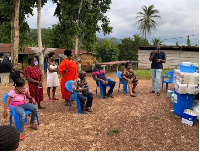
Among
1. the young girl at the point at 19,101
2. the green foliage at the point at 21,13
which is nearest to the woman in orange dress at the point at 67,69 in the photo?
the young girl at the point at 19,101

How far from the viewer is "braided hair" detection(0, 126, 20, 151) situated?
1476mm

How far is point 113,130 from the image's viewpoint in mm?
4090

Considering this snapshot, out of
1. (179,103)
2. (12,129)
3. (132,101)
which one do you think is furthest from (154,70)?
(12,129)

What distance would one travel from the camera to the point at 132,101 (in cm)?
613

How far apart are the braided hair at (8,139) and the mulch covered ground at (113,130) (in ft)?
6.82

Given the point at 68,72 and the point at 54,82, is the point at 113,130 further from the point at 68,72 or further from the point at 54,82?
the point at 54,82

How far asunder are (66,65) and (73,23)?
918 centimetres

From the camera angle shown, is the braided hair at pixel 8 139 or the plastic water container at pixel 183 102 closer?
the braided hair at pixel 8 139

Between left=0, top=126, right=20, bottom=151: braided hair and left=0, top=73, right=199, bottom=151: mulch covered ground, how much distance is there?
2.08 metres

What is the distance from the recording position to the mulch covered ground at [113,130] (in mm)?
3551

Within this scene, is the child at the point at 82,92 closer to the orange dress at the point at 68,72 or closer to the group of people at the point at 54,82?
the group of people at the point at 54,82

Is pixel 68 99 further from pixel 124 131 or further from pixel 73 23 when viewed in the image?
pixel 73 23

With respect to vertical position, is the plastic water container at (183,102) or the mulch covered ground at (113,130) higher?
the plastic water container at (183,102)

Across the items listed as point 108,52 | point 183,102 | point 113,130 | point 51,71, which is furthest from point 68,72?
point 108,52
